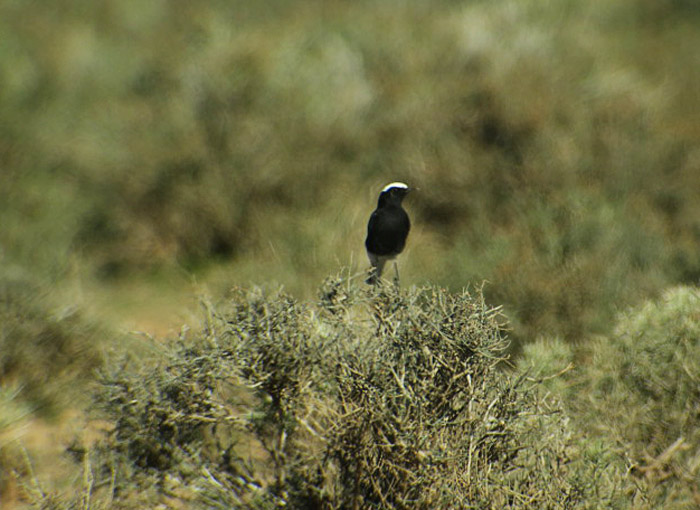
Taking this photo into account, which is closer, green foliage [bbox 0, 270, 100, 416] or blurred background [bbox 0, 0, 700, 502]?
green foliage [bbox 0, 270, 100, 416]

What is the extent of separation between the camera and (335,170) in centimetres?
959

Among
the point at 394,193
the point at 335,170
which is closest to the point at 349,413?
the point at 394,193

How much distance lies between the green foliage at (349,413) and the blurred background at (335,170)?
6.12 feet

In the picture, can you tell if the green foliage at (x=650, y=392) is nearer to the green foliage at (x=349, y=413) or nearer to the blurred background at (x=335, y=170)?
the green foliage at (x=349, y=413)

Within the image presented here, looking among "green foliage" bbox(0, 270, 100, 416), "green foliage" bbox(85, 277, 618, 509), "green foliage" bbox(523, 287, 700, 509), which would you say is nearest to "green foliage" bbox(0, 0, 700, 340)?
"green foliage" bbox(0, 270, 100, 416)

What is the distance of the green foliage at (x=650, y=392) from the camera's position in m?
4.32

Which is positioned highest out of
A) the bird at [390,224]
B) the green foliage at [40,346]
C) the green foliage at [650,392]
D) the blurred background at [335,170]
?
the blurred background at [335,170]

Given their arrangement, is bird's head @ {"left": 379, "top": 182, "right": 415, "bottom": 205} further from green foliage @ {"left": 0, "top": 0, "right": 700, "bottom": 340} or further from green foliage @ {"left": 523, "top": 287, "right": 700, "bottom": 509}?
green foliage @ {"left": 0, "top": 0, "right": 700, "bottom": 340}

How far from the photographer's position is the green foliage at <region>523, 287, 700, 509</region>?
432 cm

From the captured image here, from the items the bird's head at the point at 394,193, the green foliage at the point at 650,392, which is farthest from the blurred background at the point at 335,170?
the bird's head at the point at 394,193

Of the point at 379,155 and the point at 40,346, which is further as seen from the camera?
the point at 379,155

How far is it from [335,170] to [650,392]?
5466mm

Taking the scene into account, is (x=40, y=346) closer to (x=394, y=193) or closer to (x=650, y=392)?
(x=394, y=193)

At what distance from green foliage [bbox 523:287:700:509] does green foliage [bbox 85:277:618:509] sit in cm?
40
